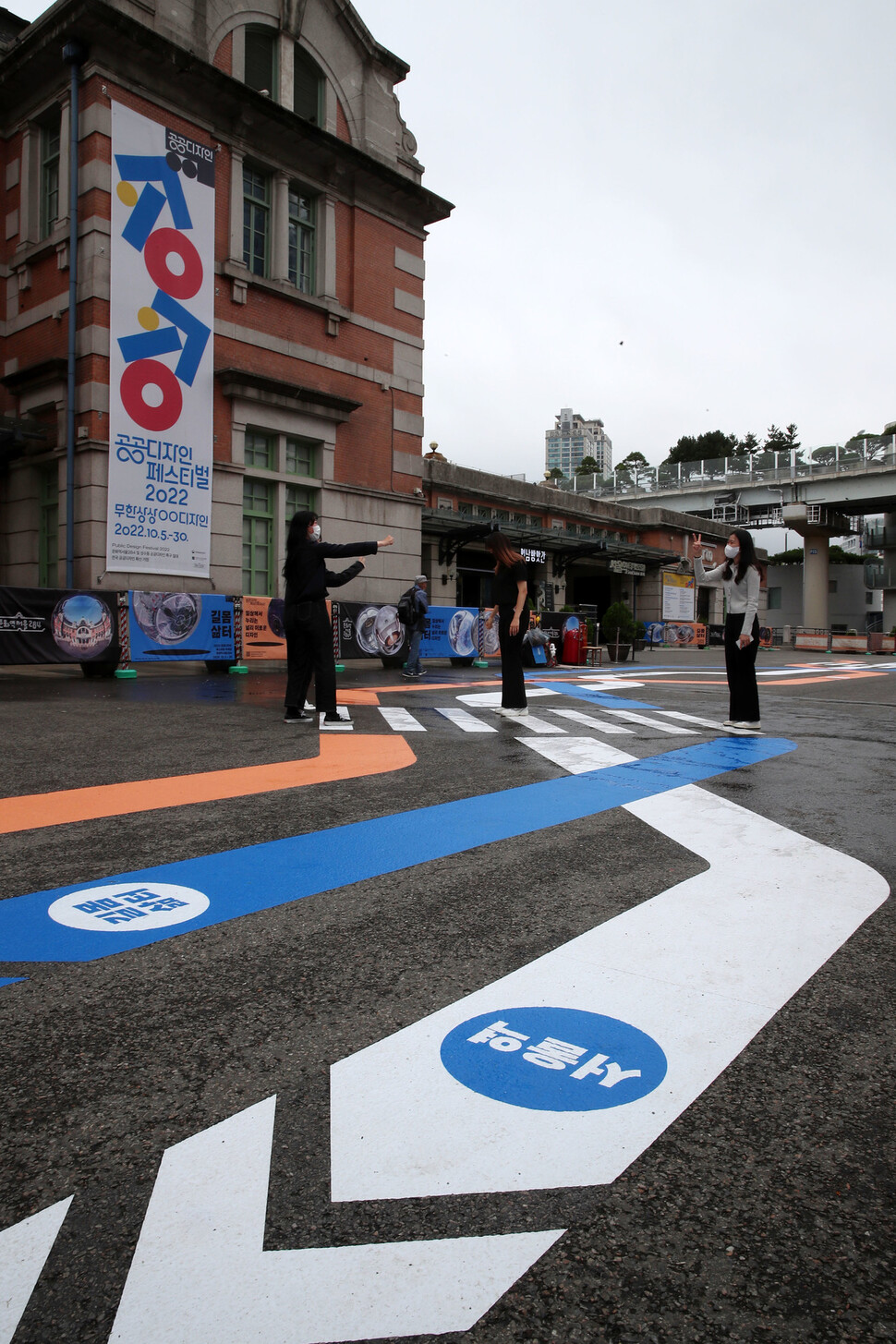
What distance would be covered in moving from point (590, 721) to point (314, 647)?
10.1 ft

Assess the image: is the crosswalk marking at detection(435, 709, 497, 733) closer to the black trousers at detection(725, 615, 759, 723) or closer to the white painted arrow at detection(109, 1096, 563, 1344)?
the black trousers at detection(725, 615, 759, 723)

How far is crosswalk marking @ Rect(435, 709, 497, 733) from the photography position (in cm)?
830

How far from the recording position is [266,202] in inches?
786

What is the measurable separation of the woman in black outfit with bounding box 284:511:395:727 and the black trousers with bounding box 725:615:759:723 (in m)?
3.44

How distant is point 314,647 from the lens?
26.5ft

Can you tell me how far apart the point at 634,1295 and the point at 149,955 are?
178 centimetres

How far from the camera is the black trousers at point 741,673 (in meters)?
8.23

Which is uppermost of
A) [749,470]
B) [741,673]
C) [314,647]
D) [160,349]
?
[749,470]

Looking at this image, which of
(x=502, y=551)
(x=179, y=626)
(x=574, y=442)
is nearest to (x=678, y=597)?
(x=179, y=626)

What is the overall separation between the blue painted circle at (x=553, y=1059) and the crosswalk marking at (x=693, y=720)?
7085 millimetres

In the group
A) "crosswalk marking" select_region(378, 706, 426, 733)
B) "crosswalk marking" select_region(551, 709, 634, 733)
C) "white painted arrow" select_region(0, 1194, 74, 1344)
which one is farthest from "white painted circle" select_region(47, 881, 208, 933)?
"crosswalk marking" select_region(551, 709, 634, 733)

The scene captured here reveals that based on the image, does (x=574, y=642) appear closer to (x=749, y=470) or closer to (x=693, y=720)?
(x=693, y=720)

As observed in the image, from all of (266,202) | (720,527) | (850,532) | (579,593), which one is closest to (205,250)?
(266,202)

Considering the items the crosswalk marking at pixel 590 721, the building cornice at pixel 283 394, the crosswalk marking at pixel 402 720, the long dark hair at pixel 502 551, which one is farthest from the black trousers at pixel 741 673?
the building cornice at pixel 283 394
